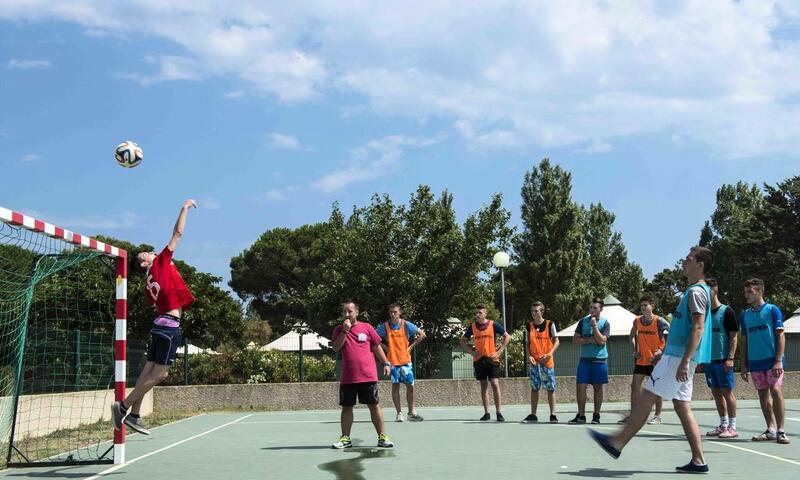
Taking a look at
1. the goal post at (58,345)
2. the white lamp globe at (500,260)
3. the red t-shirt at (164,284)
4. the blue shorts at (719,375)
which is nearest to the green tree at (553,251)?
the white lamp globe at (500,260)

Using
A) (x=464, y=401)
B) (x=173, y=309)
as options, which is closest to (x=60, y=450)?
(x=173, y=309)

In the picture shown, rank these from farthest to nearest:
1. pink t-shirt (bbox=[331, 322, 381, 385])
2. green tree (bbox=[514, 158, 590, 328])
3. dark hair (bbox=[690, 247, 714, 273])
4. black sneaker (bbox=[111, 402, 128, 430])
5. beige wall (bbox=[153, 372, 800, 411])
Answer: green tree (bbox=[514, 158, 590, 328]) < beige wall (bbox=[153, 372, 800, 411]) < pink t-shirt (bbox=[331, 322, 381, 385]) < black sneaker (bbox=[111, 402, 128, 430]) < dark hair (bbox=[690, 247, 714, 273])

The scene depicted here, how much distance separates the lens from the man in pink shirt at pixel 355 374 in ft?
33.5

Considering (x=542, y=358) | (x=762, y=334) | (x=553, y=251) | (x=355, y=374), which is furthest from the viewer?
(x=553, y=251)

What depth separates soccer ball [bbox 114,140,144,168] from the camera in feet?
35.5

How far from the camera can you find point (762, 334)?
1078 cm

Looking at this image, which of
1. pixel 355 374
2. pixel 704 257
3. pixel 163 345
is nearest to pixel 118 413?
pixel 163 345

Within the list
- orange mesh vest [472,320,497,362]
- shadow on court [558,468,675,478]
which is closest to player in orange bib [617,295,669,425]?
orange mesh vest [472,320,497,362]

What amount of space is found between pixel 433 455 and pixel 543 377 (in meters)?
5.63

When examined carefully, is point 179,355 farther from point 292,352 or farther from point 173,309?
point 173,309

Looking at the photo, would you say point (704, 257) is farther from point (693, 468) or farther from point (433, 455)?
point (433, 455)

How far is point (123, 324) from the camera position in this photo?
965 centimetres

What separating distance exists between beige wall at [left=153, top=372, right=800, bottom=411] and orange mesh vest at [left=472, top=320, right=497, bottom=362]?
22.5 feet

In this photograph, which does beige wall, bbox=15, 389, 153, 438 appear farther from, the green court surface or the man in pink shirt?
the man in pink shirt
